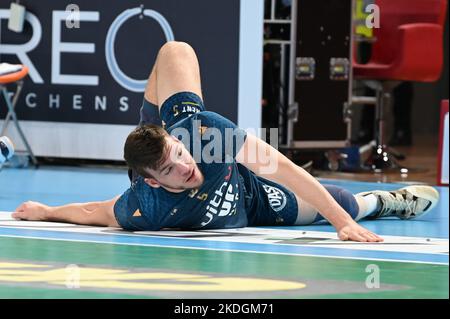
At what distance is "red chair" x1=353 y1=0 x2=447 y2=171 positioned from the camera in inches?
413

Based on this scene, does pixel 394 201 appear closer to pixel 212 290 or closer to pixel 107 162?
pixel 212 290

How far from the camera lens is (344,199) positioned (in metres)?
6.09

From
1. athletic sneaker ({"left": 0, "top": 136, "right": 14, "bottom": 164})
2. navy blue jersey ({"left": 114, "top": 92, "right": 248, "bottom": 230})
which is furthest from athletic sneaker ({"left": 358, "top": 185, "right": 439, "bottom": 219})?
athletic sneaker ({"left": 0, "top": 136, "right": 14, "bottom": 164})

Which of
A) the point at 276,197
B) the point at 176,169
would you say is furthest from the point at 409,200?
the point at 176,169

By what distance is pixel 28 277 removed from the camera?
4.34 meters

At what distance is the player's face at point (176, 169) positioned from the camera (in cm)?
505

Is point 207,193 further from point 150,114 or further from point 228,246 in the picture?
point 150,114

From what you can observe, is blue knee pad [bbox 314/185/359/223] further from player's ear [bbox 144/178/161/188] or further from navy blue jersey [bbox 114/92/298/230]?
player's ear [bbox 144/178/161/188]

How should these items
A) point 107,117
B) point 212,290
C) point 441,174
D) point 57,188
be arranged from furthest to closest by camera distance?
point 107,117, point 441,174, point 57,188, point 212,290

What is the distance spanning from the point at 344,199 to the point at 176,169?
1.30 metres

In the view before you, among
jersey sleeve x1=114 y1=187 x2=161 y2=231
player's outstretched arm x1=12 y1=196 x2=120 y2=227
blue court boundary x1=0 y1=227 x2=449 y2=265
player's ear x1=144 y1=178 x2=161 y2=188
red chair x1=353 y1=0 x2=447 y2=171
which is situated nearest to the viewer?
blue court boundary x1=0 y1=227 x2=449 y2=265

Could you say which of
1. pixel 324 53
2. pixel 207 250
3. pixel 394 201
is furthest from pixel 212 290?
pixel 324 53

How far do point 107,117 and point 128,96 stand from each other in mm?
267

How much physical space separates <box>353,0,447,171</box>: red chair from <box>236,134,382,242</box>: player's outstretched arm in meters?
5.08
